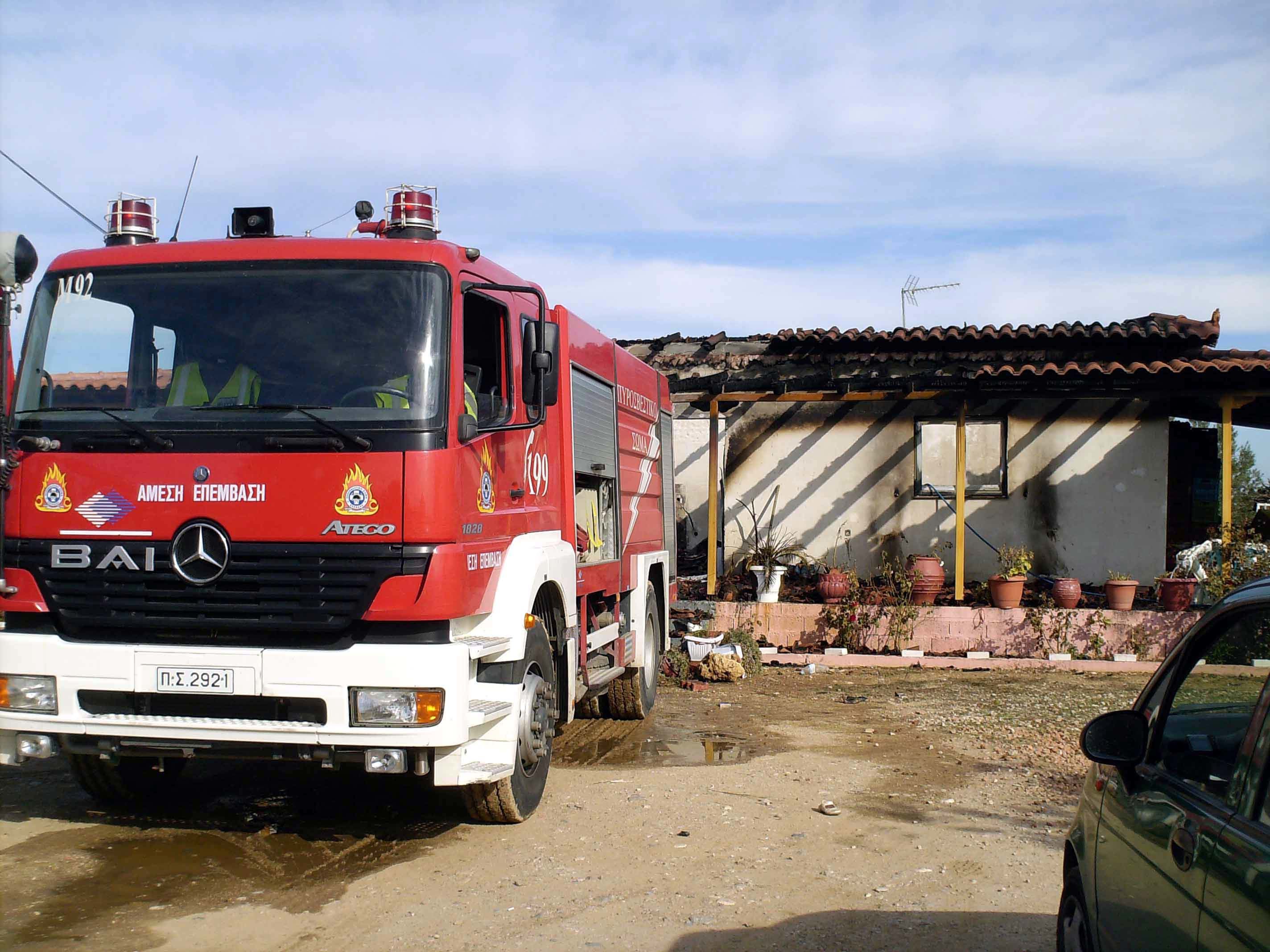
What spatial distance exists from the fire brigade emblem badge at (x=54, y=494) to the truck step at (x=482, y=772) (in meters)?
2.13

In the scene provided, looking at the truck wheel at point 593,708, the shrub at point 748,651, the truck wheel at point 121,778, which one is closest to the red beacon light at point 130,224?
the truck wheel at point 121,778

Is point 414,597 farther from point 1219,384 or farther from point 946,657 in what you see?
point 1219,384

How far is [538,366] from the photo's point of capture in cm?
536

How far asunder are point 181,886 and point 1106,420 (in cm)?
1220

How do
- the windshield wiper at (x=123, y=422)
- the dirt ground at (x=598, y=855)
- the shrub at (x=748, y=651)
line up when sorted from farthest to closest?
the shrub at (x=748, y=651)
the windshield wiper at (x=123, y=422)
the dirt ground at (x=598, y=855)

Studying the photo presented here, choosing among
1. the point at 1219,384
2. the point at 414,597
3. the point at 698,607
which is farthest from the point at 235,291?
the point at 1219,384

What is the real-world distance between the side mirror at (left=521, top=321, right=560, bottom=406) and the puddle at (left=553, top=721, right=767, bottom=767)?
116 inches

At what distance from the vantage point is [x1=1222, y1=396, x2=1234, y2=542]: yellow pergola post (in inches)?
468

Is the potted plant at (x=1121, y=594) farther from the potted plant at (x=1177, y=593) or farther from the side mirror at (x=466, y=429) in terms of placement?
the side mirror at (x=466, y=429)

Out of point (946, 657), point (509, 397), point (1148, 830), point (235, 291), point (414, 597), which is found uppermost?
point (235, 291)

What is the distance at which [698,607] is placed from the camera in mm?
12359

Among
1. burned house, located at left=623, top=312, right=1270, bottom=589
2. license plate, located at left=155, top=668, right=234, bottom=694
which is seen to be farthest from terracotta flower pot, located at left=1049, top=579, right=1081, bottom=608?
license plate, located at left=155, top=668, right=234, bottom=694

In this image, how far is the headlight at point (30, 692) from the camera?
16.0 ft

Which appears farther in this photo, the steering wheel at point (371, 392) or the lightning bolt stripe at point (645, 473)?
the lightning bolt stripe at point (645, 473)
